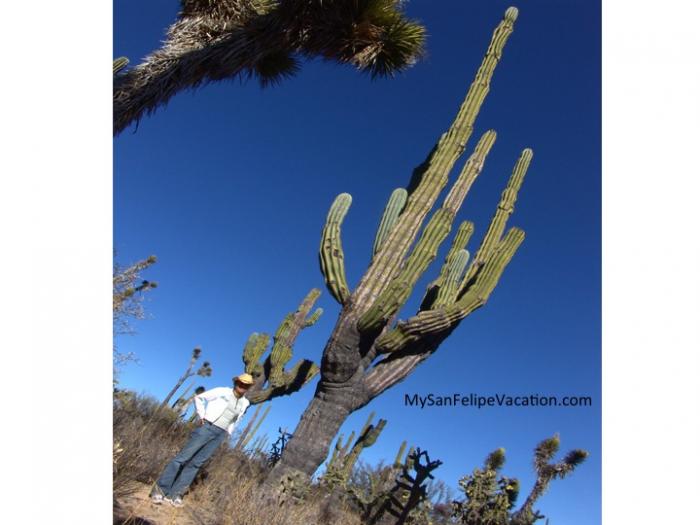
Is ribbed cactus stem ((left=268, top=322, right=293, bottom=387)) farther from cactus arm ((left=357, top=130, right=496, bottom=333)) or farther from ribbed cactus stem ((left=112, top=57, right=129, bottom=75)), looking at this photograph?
ribbed cactus stem ((left=112, top=57, right=129, bottom=75))

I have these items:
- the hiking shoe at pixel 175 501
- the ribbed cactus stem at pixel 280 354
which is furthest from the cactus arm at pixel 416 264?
the ribbed cactus stem at pixel 280 354

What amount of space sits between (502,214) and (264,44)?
4180 mm

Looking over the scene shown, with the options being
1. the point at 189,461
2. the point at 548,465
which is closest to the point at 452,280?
→ the point at 189,461

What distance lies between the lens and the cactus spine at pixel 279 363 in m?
8.87

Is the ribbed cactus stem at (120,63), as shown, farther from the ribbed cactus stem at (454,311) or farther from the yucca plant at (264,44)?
the ribbed cactus stem at (454,311)

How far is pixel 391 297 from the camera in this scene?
19.1ft

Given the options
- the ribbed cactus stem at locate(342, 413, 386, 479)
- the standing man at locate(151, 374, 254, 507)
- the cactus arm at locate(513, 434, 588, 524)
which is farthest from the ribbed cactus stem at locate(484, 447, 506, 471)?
the standing man at locate(151, 374, 254, 507)

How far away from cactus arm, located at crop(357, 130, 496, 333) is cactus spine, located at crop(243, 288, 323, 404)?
3.32 m

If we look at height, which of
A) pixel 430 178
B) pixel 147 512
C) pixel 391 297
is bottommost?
pixel 147 512

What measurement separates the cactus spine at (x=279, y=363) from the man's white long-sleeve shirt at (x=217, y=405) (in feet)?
14.4

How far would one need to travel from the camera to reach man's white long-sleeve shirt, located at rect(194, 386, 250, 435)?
4.35 m

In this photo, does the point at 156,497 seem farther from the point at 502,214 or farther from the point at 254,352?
the point at 502,214
